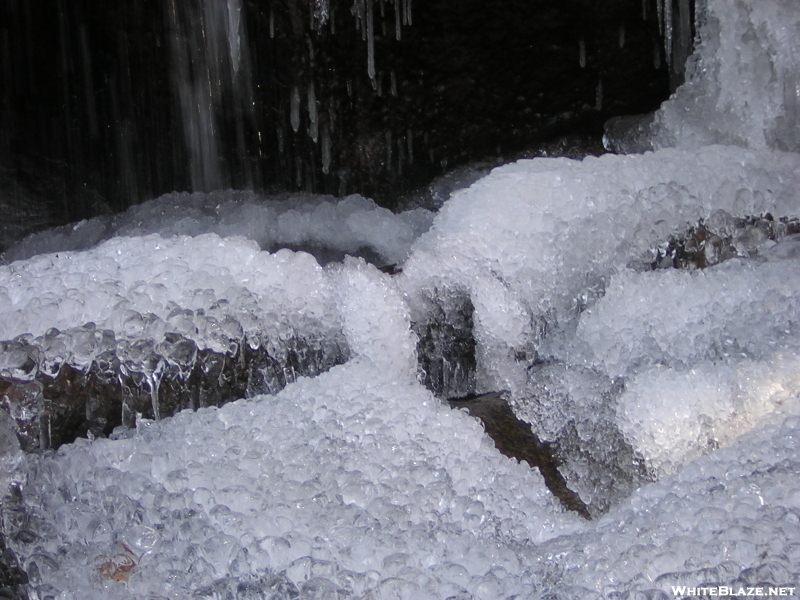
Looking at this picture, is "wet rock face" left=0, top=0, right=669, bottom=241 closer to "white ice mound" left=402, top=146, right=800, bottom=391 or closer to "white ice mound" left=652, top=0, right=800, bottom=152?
"white ice mound" left=652, top=0, right=800, bottom=152

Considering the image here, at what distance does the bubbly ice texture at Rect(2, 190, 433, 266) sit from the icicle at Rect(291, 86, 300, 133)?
0.33 meters

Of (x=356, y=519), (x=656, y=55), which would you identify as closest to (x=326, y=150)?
(x=656, y=55)

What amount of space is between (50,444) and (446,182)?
2.19 metres

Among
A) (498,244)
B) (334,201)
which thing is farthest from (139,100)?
(498,244)

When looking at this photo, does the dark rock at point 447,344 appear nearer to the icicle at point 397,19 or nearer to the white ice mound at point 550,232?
the white ice mound at point 550,232

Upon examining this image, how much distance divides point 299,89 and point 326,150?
0.26 metres

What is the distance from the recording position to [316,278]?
4.44ft

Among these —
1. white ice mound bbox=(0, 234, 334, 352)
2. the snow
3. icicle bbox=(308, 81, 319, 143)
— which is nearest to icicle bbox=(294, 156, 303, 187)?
icicle bbox=(308, 81, 319, 143)

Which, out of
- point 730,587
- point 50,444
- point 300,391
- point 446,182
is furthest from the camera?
point 446,182

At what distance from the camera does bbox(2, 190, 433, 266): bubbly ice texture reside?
7.48ft

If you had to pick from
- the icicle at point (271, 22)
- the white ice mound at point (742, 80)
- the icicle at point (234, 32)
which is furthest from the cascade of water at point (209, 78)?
the white ice mound at point (742, 80)

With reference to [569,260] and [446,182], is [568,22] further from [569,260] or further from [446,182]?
[569,260]

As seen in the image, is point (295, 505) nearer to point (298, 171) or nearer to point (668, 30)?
point (298, 171)

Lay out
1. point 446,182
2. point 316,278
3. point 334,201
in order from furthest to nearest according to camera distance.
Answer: point 446,182 → point 334,201 → point 316,278
